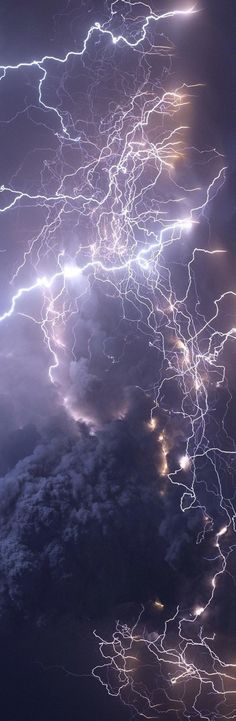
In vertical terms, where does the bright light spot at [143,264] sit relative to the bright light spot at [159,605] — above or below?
above

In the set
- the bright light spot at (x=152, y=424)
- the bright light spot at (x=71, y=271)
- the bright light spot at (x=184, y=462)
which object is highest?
the bright light spot at (x=71, y=271)

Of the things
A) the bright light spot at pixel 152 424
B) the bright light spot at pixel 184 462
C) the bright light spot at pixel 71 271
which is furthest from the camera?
the bright light spot at pixel 152 424

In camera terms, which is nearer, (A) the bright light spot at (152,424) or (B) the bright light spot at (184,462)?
(B) the bright light spot at (184,462)

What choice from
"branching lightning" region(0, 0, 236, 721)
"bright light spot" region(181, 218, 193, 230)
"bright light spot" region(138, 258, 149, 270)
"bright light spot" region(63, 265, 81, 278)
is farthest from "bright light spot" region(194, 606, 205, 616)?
"bright light spot" region(181, 218, 193, 230)

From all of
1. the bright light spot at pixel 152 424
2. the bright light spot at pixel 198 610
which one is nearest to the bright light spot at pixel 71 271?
the bright light spot at pixel 152 424

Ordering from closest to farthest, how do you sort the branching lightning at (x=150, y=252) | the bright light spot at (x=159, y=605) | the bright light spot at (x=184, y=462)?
1. the branching lightning at (x=150, y=252)
2. the bright light spot at (x=159, y=605)
3. the bright light spot at (x=184, y=462)

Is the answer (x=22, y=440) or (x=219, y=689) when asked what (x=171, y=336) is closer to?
(x=22, y=440)

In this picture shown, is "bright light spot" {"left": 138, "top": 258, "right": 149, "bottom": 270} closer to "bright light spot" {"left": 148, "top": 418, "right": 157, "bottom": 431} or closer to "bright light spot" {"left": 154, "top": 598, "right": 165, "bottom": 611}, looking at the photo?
"bright light spot" {"left": 148, "top": 418, "right": 157, "bottom": 431}

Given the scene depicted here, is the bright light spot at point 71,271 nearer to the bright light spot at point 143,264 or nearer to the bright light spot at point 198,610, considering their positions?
the bright light spot at point 143,264
